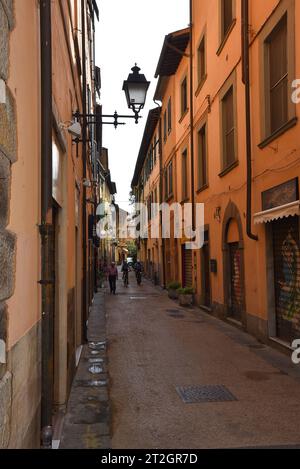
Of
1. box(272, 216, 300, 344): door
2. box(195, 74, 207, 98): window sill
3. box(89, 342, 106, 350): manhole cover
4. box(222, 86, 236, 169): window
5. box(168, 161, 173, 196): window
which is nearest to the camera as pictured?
box(272, 216, 300, 344): door

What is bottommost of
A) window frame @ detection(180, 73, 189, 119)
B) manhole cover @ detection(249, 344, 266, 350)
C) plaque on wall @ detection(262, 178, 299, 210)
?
manhole cover @ detection(249, 344, 266, 350)

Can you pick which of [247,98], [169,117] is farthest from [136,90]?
[169,117]

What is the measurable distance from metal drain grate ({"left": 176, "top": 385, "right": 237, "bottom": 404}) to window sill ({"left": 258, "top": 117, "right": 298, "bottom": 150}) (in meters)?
4.40

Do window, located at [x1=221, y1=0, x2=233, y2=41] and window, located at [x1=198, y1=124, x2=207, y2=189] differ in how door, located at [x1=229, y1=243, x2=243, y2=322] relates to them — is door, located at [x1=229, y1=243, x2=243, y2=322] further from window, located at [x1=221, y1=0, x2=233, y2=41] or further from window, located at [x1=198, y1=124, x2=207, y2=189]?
window, located at [x1=221, y1=0, x2=233, y2=41]

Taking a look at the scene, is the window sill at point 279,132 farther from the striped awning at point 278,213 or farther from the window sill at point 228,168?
the window sill at point 228,168

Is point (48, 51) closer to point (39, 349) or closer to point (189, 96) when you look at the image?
point (39, 349)

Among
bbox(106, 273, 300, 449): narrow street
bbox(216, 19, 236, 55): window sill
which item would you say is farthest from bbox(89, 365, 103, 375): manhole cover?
bbox(216, 19, 236, 55): window sill

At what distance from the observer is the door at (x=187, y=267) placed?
1872 cm

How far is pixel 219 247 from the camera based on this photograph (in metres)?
13.7

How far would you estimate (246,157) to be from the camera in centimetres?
1069

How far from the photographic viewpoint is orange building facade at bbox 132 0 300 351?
862 cm

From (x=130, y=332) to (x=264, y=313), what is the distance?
3.41m

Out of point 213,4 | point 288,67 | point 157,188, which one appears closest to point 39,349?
point 288,67

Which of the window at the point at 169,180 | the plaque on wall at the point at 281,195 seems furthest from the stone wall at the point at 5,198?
the window at the point at 169,180
